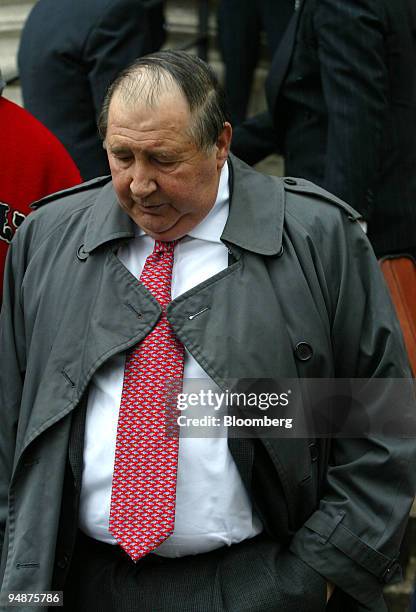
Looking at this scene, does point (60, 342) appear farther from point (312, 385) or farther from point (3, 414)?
point (312, 385)

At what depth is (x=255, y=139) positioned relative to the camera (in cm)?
443

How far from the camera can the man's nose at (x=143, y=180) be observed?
2.58 meters

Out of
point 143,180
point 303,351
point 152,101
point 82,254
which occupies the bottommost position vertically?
point 303,351

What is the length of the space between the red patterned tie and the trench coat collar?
1.05 ft

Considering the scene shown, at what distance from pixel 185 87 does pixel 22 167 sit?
0.94 m

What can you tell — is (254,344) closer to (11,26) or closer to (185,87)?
(185,87)

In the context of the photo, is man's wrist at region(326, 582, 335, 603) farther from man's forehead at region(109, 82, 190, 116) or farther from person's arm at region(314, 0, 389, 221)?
person's arm at region(314, 0, 389, 221)

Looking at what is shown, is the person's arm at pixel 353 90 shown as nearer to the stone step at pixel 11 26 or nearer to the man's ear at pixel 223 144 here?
the man's ear at pixel 223 144

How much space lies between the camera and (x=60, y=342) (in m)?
2.70

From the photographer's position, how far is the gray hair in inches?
101

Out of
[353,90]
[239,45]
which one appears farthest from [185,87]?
[239,45]

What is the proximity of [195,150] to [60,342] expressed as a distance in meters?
0.61

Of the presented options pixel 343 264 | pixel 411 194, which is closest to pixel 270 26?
pixel 411 194

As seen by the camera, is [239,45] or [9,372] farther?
[239,45]
